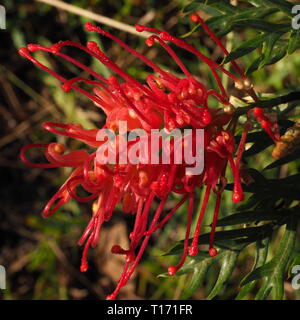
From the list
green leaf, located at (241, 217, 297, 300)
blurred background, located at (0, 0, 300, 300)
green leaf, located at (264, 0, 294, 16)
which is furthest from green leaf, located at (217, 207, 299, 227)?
blurred background, located at (0, 0, 300, 300)

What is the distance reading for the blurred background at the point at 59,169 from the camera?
96.6 inches

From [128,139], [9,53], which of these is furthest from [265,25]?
[9,53]

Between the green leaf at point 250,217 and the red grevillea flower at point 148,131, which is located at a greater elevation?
the red grevillea flower at point 148,131

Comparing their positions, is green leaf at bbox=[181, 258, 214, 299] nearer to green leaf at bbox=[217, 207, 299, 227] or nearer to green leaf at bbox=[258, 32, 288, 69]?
green leaf at bbox=[217, 207, 299, 227]

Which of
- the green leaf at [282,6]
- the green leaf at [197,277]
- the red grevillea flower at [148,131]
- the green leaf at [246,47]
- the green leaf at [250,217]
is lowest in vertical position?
the green leaf at [197,277]

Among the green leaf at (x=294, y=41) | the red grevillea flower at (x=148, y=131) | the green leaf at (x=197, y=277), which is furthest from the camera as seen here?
the green leaf at (x=197, y=277)

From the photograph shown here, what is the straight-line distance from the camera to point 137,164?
1.15 m

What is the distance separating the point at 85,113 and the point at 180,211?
0.73m

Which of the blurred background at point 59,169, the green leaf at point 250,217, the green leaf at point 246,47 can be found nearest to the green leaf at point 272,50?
the green leaf at point 246,47

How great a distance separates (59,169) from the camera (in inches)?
109

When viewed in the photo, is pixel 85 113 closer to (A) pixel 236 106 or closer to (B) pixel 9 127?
(B) pixel 9 127

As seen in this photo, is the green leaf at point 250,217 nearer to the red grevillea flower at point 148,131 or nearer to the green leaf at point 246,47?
the red grevillea flower at point 148,131

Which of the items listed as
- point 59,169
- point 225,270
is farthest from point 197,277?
point 59,169

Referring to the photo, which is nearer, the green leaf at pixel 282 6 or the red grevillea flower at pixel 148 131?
the red grevillea flower at pixel 148 131
